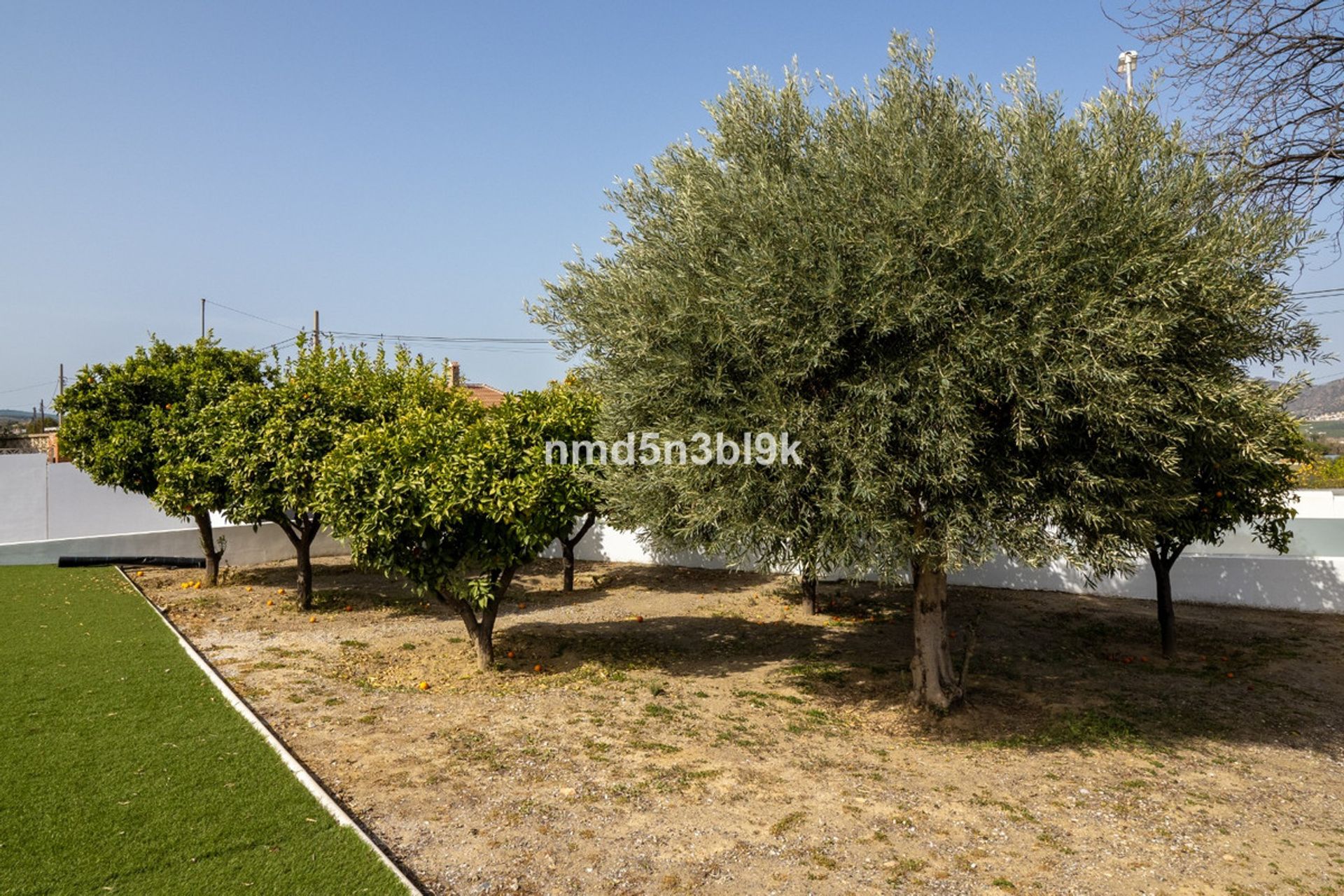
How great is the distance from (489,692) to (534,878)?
16.9 ft

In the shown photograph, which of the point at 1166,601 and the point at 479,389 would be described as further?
the point at 479,389

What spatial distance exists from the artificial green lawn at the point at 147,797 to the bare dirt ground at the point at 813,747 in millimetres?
596

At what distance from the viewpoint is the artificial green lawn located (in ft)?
18.3

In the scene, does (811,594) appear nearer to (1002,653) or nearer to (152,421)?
(1002,653)

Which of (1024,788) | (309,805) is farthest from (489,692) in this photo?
(1024,788)

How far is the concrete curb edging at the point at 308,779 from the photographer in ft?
19.3

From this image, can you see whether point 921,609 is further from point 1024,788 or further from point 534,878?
point 534,878

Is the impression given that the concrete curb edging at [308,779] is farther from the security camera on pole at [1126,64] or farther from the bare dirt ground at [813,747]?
the security camera on pole at [1126,64]

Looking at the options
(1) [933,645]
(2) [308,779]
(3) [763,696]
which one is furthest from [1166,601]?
(2) [308,779]

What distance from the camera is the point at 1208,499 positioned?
39.0 feet

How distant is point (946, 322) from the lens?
8.09 metres

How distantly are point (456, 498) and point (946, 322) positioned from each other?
252 inches

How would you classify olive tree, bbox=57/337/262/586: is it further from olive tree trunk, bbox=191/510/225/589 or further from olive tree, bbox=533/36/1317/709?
olive tree, bbox=533/36/1317/709

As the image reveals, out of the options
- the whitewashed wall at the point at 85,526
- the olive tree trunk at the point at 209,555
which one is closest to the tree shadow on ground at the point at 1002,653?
the olive tree trunk at the point at 209,555
